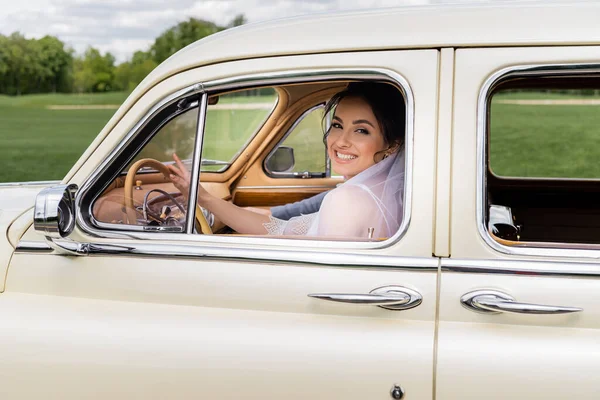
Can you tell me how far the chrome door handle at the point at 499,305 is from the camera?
2.03 m

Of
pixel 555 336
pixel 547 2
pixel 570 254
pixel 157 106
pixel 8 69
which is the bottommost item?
pixel 555 336

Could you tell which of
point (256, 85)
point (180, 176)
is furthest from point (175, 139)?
point (256, 85)

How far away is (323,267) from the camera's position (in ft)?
7.21

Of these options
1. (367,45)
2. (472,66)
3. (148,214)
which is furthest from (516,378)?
(148,214)

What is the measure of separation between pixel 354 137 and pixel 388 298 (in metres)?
0.78

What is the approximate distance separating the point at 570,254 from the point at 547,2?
2.49 feet

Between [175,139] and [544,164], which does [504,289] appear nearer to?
[175,139]

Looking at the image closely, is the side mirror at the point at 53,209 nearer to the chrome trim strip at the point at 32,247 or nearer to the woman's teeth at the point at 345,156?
the chrome trim strip at the point at 32,247

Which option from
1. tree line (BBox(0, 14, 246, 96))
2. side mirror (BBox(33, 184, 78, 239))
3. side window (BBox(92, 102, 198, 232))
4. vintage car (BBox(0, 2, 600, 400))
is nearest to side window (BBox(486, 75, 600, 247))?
vintage car (BBox(0, 2, 600, 400))

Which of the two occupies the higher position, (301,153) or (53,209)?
(301,153)

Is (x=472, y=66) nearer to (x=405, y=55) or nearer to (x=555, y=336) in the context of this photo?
(x=405, y=55)

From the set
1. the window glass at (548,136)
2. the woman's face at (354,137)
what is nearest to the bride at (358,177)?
the woman's face at (354,137)

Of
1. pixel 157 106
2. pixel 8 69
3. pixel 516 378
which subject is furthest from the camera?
pixel 8 69

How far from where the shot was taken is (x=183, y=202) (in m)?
2.52
